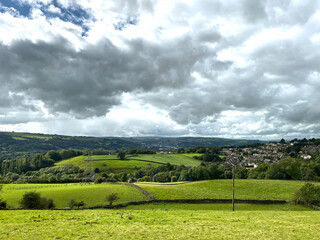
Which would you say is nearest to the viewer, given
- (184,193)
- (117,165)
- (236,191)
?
(184,193)

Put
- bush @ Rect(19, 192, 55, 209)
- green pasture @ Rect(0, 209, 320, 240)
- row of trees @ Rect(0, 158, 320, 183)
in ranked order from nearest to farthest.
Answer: green pasture @ Rect(0, 209, 320, 240) < bush @ Rect(19, 192, 55, 209) < row of trees @ Rect(0, 158, 320, 183)

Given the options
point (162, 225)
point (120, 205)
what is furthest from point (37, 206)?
point (162, 225)

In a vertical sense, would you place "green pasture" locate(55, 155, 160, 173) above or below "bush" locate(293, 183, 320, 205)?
below

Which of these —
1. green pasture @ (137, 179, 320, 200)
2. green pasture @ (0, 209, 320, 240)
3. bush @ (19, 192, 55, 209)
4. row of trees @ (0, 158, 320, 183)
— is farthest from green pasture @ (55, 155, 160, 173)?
green pasture @ (0, 209, 320, 240)

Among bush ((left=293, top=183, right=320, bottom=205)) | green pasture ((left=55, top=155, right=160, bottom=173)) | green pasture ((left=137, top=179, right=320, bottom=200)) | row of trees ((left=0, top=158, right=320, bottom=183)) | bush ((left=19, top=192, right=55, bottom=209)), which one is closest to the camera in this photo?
bush ((left=19, top=192, right=55, bottom=209))

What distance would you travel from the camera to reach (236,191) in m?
70.9

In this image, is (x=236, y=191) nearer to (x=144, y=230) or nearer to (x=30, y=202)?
(x=144, y=230)

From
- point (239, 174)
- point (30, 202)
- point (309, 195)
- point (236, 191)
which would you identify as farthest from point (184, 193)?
point (239, 174)

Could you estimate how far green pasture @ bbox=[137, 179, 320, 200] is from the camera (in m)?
62.1

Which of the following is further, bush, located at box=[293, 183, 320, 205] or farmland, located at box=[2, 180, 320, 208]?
farmland, located at box=[2, 180, 320, 208]

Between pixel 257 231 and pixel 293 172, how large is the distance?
103 m

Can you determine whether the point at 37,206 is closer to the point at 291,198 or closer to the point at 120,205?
the point at 120,205

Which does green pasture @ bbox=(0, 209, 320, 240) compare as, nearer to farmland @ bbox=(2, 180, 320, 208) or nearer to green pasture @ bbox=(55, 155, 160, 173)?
farmland @ bbox=(2, 180, 320, 208)

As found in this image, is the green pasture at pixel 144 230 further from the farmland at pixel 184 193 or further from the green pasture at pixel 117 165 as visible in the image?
the green pasture at pixel 117 165
